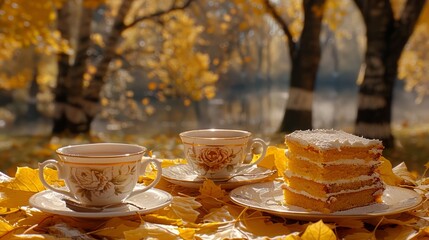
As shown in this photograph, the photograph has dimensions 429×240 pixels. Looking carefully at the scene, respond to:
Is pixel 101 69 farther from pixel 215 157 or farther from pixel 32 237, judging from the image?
pixel 32 237

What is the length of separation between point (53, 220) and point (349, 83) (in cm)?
5886

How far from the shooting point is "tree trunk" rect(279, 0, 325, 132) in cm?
966

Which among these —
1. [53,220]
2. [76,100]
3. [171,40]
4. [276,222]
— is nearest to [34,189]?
[53,220]

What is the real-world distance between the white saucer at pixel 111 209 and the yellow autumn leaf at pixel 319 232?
0.42 metres

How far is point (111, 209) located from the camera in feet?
4.90

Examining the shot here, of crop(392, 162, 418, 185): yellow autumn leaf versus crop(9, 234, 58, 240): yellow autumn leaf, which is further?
crop(392, 162, 418, 185): yellow autumn leaf

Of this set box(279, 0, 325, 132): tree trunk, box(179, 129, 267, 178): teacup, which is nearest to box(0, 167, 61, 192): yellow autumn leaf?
box(179, 129, 267, 178): teacup

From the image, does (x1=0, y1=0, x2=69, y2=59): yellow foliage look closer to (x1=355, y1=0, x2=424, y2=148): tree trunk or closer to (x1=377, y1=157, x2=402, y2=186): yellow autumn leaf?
(x1=355, y1=0, x2=424, y2=148): tree trunk

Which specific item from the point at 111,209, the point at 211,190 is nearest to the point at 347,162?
the point at 211,190

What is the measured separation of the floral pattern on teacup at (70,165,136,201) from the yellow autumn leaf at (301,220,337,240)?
22.2 inches

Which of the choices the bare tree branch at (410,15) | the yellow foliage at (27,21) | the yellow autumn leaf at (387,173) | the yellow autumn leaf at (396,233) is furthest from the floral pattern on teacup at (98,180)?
the yellow foliage at (27,21)

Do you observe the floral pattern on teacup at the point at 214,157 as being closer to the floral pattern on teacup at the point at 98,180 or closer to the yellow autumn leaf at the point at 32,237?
the floral pattern on teacup at the point at 98,180

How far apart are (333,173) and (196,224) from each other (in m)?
0.41

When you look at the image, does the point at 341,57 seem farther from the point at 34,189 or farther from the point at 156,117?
the point at 34,189
